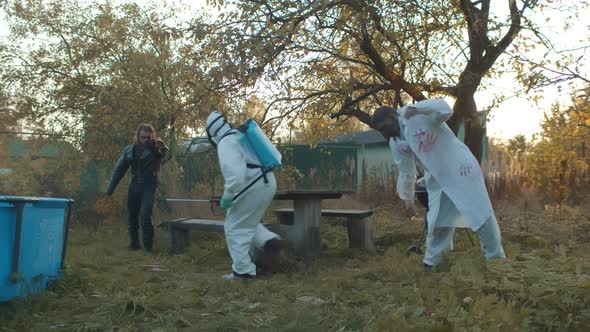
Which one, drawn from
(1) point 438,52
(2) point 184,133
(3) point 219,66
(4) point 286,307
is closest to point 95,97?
(2) point 184,133

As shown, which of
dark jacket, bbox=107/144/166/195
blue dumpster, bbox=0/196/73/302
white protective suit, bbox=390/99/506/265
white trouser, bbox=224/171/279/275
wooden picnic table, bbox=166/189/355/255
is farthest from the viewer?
dark jacket, bbox=107/144/166/195

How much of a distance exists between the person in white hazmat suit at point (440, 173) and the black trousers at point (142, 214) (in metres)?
3.66

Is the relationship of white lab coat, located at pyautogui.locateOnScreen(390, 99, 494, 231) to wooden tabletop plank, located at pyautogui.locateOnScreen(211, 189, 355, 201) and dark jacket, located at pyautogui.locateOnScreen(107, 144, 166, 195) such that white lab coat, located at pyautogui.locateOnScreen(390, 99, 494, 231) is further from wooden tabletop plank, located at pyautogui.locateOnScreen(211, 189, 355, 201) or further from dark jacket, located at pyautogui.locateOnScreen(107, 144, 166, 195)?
dark jacket, located at pyautogui.locateOnScreen(107, 144, 166, 195)

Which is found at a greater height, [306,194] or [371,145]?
[371,145]

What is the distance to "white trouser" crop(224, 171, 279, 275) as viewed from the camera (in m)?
5.59

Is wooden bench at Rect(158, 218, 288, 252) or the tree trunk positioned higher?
the tree trunk

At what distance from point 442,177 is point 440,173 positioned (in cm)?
4

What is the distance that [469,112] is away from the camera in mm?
8750

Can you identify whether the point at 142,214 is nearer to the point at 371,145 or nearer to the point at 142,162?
the point at 142,162

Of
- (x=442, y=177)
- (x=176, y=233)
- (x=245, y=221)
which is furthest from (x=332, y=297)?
(x=176, y=233)

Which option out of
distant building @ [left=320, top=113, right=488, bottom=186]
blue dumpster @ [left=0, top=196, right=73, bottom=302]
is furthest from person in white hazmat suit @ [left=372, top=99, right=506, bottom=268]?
distant building @ [left=320, top=113, right=488, bottom=186]

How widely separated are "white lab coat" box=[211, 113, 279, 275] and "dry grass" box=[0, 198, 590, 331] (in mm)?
340

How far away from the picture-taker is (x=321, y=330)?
3410 millimetres

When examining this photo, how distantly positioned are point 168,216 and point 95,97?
3003 millimetres
